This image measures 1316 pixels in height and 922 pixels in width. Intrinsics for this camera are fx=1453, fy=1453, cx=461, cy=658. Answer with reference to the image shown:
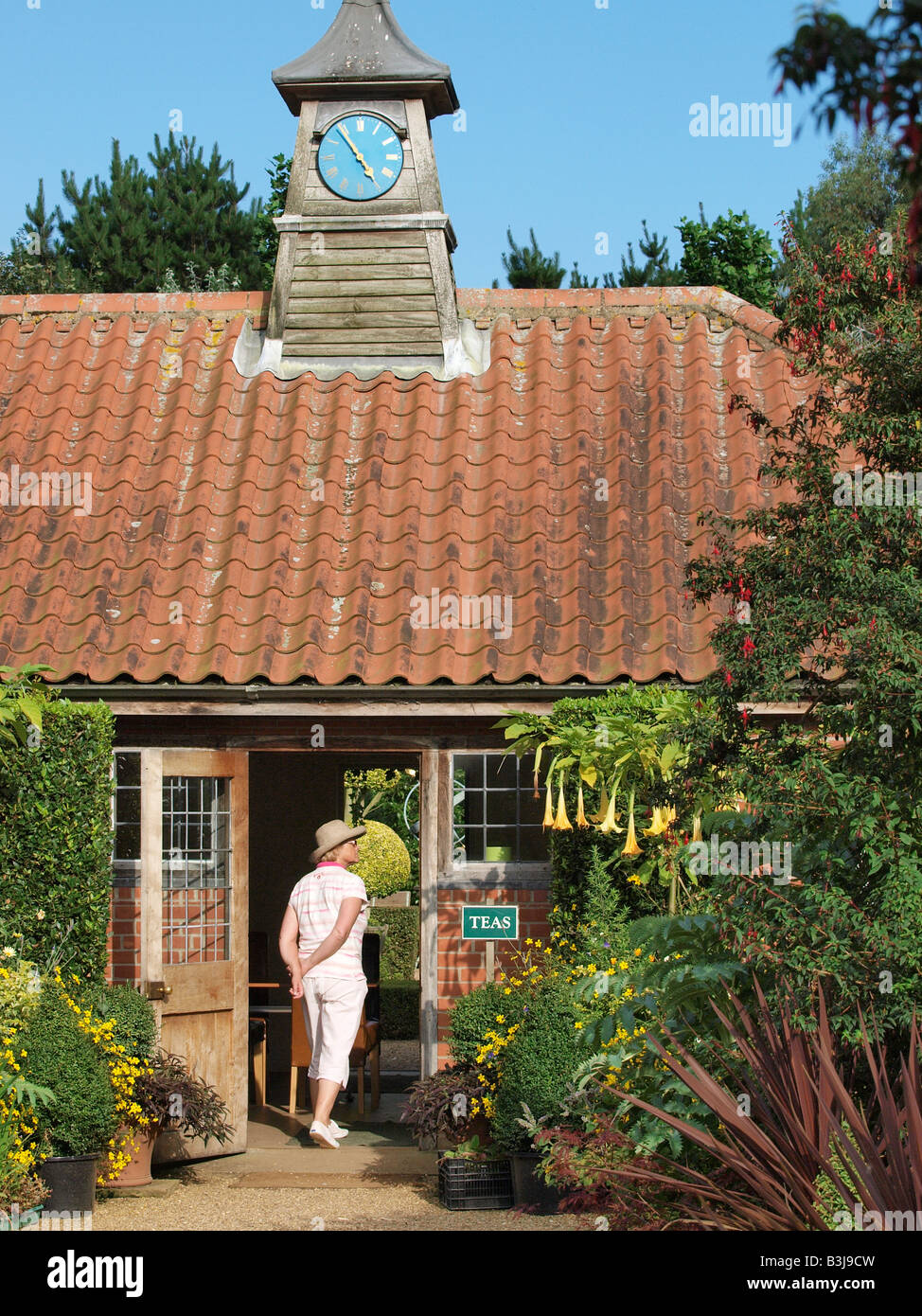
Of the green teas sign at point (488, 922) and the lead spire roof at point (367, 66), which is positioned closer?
the green teas sign at point (488, 922)

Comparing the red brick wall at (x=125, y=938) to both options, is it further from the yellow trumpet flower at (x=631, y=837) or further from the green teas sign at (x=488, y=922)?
the yellow trumpet flower at (x=631, y=837)

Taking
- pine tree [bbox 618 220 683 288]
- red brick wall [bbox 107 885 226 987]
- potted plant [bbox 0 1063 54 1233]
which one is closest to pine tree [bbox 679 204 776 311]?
pine tree [bbox 618 220 683 288]

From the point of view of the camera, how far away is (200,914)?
9.48 meters

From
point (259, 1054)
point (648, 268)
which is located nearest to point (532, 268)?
point (648, 268)

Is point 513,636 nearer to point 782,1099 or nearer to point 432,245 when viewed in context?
point 432,245

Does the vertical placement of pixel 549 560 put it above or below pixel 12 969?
above

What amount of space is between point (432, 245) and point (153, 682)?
14.9ft

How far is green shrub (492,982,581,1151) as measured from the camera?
7320 mm

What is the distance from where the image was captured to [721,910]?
18.1 feet

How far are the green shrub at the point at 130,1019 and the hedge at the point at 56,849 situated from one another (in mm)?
262

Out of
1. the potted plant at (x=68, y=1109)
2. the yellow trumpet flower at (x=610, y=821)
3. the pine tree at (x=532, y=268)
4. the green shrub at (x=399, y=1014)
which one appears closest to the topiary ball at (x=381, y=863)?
the green shrub at (x=399, y=1014)

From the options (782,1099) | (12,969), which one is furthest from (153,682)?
(782,1099)

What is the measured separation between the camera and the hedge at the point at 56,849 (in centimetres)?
865

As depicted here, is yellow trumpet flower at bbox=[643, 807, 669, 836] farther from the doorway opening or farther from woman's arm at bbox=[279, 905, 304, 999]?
the doorway opening
